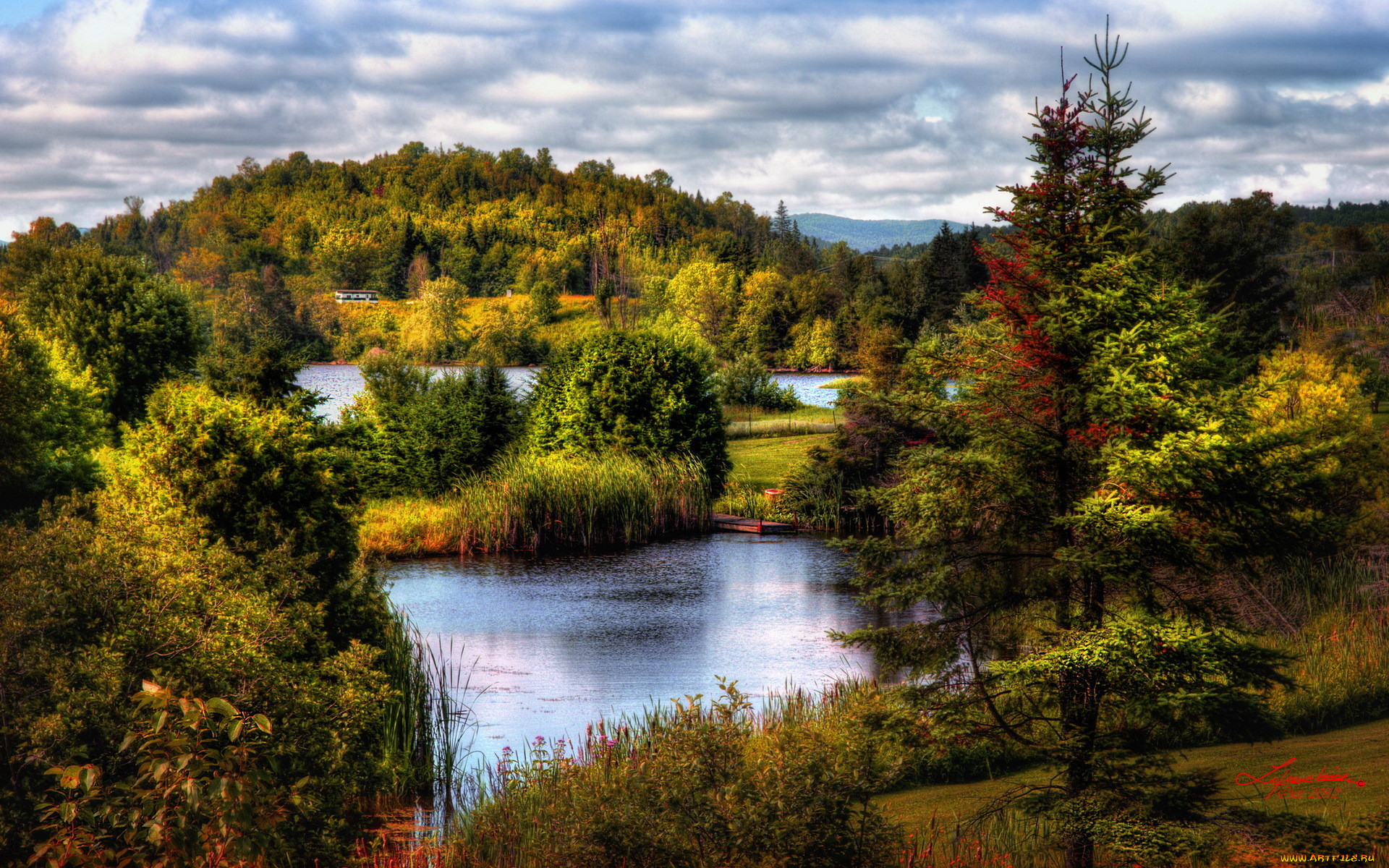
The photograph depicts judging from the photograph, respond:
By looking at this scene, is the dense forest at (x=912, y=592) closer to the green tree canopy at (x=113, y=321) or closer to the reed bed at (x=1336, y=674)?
the reed bed at (x=1336, y=674)

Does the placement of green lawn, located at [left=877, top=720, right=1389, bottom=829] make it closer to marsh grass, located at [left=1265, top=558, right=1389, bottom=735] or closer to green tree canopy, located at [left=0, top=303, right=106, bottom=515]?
marsh grass, located at [left=1265, top=558, right=1389, bottom=735]

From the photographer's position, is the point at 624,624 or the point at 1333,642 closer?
the point at 1333,642

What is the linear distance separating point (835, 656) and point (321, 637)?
332 inches

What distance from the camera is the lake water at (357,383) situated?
185ft

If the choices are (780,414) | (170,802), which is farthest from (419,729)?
(780,414)

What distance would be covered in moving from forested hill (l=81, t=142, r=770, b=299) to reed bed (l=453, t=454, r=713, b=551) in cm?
7643

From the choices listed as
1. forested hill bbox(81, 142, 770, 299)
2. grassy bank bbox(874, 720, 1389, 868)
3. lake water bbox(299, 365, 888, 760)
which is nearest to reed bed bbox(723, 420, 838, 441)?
lake water bbox(299, 365, 888, 760)

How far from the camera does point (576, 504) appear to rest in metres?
24.6

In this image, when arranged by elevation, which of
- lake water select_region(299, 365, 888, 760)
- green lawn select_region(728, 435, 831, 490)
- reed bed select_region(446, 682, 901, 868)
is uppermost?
reed bed select_region(446, 682, 901, 868)

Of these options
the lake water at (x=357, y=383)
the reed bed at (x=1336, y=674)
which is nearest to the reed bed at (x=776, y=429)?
the lake water at (x=357, y=383)

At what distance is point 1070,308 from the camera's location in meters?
6.79

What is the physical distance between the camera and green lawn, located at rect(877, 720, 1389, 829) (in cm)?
838
